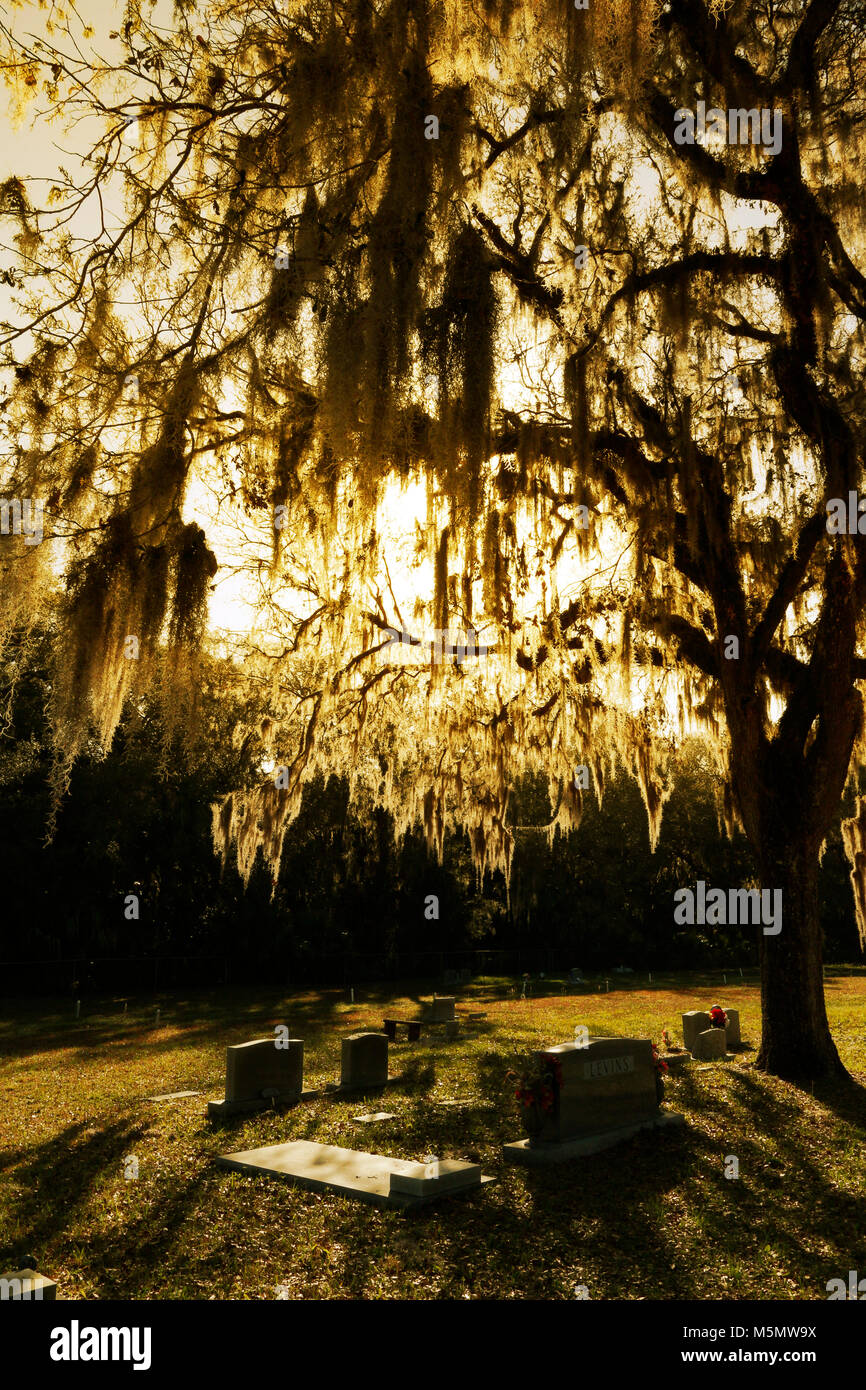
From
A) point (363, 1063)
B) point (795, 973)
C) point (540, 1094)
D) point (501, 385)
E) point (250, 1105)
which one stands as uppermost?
point (501, 385)

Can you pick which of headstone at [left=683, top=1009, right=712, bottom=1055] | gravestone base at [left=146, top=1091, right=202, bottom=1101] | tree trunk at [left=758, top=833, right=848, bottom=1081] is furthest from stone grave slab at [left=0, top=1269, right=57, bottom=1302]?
headstone at [left=683, top=1009, right=712, bottom=1055]

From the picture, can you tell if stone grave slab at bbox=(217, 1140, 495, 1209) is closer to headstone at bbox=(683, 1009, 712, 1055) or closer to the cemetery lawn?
the cemetery lawn

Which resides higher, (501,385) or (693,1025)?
→ (501,385)

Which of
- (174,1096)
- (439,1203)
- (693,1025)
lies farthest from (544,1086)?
(693,1025)

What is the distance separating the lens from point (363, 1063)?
1053 centimetres

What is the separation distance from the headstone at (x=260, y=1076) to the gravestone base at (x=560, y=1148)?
9.73ft

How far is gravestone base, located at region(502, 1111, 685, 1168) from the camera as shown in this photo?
7.24 metres

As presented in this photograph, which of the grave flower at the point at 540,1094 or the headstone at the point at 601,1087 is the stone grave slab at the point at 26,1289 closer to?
the grave flower at the point at 540,1094

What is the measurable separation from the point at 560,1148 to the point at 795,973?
12.4ft

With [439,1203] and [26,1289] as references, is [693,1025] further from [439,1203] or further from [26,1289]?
[26,1289]

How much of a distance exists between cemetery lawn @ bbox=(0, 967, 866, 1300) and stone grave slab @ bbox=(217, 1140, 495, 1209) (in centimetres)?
11

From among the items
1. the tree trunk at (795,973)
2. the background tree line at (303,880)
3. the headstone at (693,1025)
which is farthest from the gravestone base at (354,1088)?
the background tree line at (303,880)
